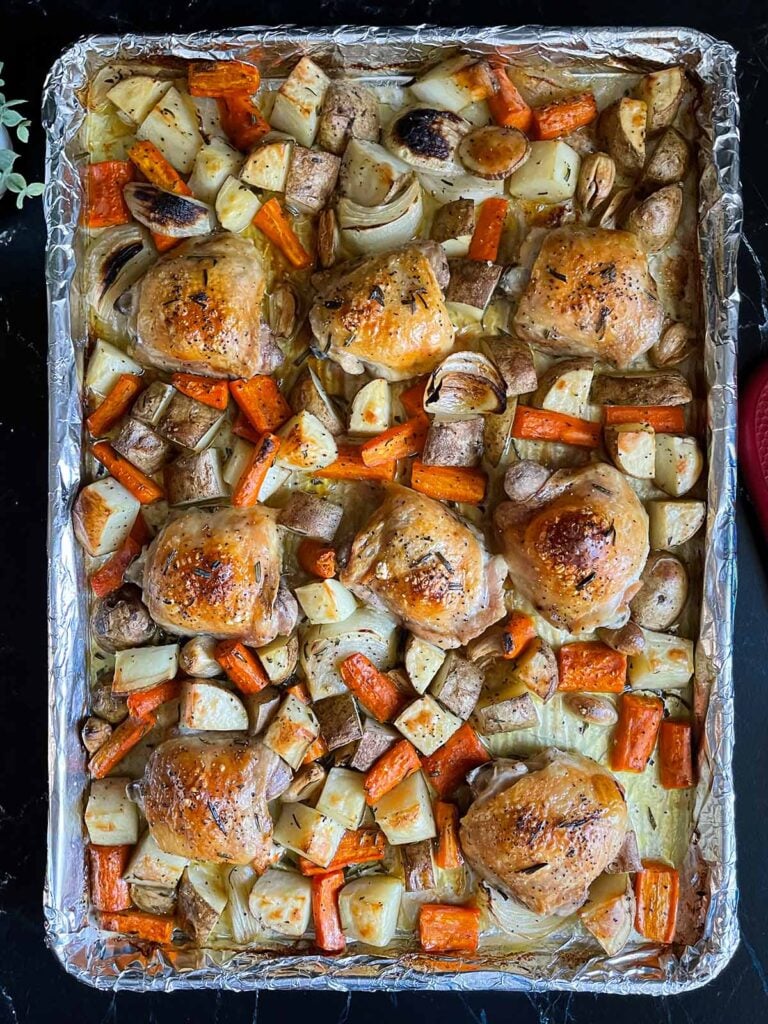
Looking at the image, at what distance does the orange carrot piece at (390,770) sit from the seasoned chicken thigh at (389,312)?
4.45 ft

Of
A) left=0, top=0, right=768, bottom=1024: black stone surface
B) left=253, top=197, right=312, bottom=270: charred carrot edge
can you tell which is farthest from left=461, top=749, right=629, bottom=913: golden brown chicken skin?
left=253, top=197, right=312, bottom=270: charred carrot edge

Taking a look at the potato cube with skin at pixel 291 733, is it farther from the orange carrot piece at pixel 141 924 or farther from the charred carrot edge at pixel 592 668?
the charred carrot edge at pixel 592 668

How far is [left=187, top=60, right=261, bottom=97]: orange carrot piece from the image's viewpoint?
300cm

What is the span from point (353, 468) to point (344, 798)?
46.1 inches

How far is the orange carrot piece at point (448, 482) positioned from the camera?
3.08 meters

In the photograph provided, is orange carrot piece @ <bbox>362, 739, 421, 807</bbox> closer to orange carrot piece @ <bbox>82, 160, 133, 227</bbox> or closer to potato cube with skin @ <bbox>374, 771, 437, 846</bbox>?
potato cube with skin @ <bbox>374, 771, 437, 846</bbox>

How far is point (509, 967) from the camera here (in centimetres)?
309

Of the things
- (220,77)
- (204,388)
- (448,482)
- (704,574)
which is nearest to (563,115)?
(220,77)

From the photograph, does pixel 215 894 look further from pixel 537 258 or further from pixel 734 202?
pixel 734 202

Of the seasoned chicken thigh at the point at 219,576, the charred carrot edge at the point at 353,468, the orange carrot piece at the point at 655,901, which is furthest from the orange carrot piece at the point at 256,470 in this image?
the orange carrot piece at the point at 655,901

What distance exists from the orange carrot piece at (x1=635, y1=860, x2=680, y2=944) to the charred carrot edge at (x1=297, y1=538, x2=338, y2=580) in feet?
5.04

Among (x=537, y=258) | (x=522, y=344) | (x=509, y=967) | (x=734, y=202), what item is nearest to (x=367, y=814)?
(x=509, y=967)

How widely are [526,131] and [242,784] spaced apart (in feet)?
8.22

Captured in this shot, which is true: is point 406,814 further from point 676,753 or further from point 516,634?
point 676,753
